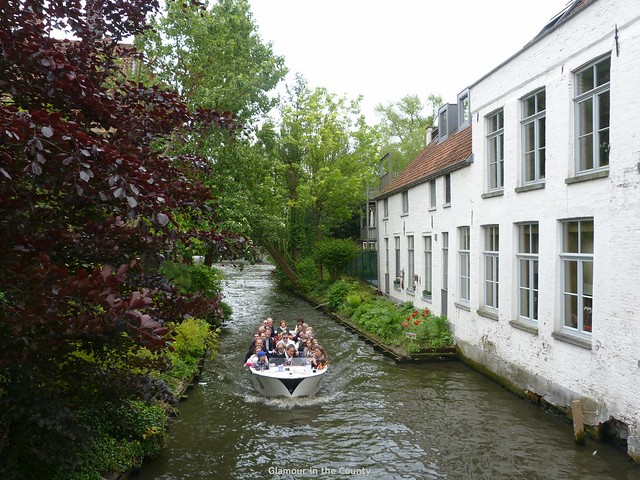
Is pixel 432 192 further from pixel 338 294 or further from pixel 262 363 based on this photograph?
pixel 262 363

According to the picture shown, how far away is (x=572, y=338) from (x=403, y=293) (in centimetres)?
1320

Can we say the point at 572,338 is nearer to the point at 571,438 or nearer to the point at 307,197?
the point at 571,438

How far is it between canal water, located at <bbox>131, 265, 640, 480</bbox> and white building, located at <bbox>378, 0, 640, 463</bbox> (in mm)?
692

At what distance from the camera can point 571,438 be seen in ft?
30.8

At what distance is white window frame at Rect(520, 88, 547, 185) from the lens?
11.4 meters

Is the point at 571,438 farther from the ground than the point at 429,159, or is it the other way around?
the point at 429,159

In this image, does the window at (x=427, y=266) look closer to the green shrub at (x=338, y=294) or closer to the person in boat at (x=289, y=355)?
the green shrub at (x=338, y=294)

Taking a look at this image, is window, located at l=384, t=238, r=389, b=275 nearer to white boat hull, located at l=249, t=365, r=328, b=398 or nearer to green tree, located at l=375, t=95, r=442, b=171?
white boat hull, located at l=249, t=365, r=328, b=398

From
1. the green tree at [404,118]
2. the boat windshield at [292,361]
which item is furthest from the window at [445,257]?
the green tree at [404,118]

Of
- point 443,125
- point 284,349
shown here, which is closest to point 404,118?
point 443,125

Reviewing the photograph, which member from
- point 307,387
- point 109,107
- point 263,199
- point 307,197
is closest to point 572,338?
point 307,387

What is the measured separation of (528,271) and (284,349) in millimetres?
6051

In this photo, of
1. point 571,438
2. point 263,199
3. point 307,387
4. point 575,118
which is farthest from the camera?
point 263,199

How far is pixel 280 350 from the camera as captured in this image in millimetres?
13719
